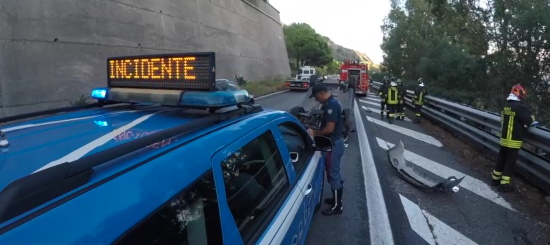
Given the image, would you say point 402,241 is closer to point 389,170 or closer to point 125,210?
point 389,170

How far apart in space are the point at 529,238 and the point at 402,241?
1489 millimetres

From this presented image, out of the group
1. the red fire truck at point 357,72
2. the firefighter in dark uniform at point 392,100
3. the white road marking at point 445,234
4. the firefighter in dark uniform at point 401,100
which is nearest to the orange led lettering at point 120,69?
the white road marking at point 445,234

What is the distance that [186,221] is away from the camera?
1.44 metres

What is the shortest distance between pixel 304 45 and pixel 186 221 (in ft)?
270

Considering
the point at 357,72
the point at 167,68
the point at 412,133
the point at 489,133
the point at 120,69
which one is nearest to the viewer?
the point at 167,68

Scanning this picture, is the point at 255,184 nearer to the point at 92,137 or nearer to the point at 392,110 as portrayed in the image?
the point at 92,137

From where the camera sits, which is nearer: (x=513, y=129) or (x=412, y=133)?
(x=513, y=129)

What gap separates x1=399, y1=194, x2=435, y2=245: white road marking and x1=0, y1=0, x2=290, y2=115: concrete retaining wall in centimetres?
1121

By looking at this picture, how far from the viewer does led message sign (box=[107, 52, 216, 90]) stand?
2.36 meters

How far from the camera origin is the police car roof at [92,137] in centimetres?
118

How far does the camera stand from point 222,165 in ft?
5.84

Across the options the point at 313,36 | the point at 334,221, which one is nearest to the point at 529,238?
the point at 334,221

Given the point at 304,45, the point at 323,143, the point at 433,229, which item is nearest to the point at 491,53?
the point at 433,229

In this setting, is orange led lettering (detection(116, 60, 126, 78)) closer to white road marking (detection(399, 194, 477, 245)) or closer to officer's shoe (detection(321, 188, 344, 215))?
officer's shoe (detection(321, 188, 344, 215))
